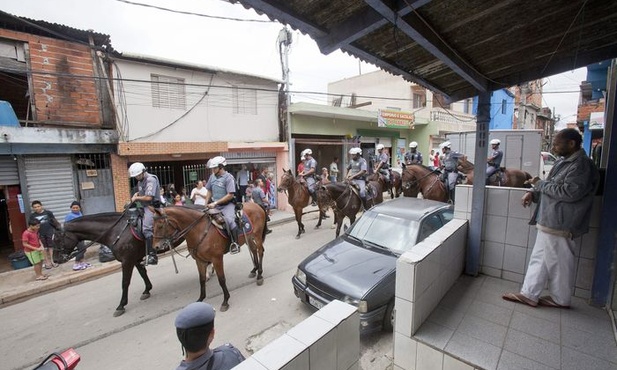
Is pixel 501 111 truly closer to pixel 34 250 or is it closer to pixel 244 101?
pixel 244 101

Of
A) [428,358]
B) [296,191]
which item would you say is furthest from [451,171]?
[428,358]

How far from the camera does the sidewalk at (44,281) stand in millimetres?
5828

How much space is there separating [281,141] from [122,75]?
254 inches

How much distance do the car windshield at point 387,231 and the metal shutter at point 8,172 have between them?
9.19 m

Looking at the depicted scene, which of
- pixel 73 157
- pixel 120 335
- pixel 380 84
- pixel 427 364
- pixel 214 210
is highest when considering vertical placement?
pixel 380 84

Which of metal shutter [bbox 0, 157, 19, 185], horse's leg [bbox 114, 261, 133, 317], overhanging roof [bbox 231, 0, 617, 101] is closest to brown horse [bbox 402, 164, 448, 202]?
overhanging roof [bbox 231, 0, 617, 101]

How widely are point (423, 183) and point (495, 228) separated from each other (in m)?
5.37

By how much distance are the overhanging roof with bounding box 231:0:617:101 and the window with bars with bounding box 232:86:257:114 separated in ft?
29.6

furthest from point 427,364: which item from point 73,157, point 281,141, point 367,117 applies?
point 367,117

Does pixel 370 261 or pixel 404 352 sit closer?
pixel 404 352

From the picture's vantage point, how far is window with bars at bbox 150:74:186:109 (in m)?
9.59

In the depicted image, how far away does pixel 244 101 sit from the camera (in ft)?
38.6

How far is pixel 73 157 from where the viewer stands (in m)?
8.35

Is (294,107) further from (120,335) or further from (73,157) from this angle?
(120,335)
